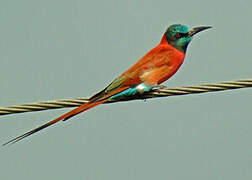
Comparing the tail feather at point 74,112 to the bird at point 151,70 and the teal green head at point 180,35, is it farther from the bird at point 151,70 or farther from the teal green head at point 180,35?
the teal green head at point 180,35

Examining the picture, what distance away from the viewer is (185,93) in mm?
4734

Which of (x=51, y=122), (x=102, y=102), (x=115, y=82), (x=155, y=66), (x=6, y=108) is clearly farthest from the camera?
(x=155, y=66)

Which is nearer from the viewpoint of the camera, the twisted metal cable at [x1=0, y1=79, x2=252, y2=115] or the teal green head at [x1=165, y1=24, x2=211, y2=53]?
the twisted metal cable at [x1=0, y1=79, x2=252, y2=115]

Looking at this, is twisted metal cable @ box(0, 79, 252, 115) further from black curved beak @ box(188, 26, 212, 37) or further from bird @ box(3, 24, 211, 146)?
black curved beak @ box(188, 26, 212, 37)

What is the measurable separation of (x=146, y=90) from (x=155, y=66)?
383 mm

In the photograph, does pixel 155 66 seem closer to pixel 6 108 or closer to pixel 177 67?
pixel 177 67

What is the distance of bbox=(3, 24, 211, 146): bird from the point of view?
541 cm

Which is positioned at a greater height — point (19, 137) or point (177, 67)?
point (177, 67)

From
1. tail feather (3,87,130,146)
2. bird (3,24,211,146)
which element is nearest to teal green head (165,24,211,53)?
bird (3,24,211,146)

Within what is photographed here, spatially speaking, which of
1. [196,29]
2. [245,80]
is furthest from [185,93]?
[196,29]

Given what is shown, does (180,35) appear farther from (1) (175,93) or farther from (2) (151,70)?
(1) (175,93)

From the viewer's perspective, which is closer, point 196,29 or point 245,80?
point 245,80

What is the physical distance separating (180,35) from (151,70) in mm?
1000

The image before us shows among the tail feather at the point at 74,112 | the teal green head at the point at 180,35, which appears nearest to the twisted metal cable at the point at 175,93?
the tail feather at the point at 74,112
